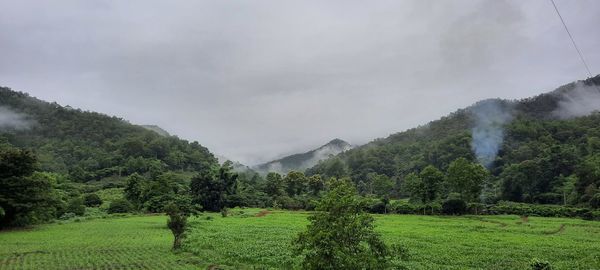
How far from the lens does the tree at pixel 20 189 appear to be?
5425 centimetres

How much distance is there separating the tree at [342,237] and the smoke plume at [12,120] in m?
188

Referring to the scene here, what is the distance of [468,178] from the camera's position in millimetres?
79000

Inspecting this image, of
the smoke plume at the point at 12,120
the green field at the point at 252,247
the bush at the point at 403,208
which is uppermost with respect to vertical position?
the smoke plume at the point at 12,120

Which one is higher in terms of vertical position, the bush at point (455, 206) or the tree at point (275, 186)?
the tree at point (275, 186)

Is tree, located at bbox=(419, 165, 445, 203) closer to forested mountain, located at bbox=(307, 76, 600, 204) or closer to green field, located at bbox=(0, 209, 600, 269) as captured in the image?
forested mountain, located at bbox=(307, 76, 600, 204)

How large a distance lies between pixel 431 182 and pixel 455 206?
8668 millimetres

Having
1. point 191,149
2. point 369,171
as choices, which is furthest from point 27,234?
point 191,149

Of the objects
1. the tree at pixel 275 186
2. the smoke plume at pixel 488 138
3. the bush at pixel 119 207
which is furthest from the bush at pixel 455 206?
the bush at pixel 119 207

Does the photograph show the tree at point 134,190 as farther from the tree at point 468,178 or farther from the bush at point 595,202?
the bush at point 595,202

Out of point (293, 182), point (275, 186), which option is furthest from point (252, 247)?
point (293, 182)

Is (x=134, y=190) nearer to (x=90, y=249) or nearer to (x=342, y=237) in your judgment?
(x=90, y=249)

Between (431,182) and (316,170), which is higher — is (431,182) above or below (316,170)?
below

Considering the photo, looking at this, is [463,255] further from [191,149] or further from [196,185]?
[191,149]

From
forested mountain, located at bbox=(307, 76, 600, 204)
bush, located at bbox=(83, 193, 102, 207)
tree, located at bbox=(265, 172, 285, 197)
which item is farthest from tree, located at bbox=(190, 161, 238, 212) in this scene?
forested mountain, located at bbox=(307, 76, 600, 204)
